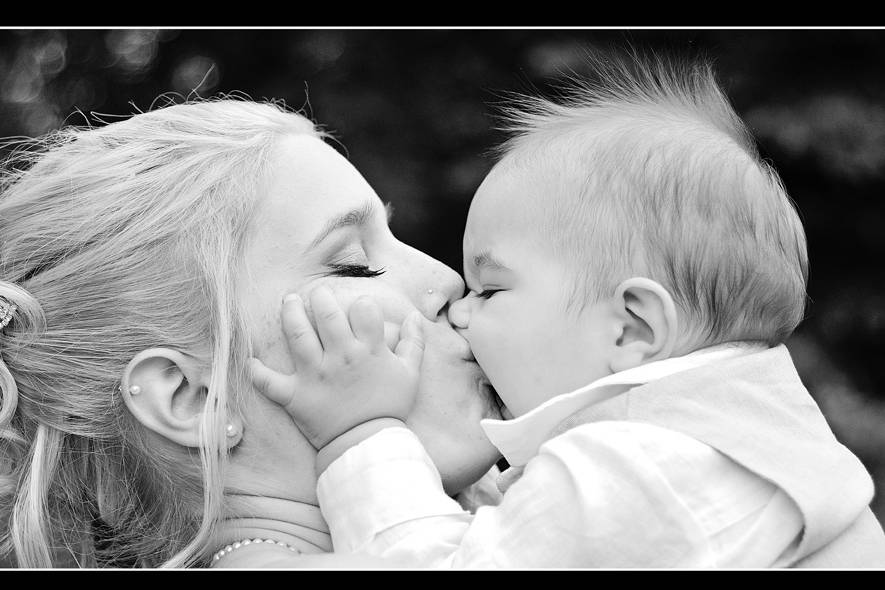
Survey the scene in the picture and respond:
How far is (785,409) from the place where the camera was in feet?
6.06

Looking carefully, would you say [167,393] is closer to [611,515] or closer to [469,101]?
[611,515]

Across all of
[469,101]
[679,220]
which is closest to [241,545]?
[679,220]

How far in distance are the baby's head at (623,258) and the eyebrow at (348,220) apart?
0.84 feet

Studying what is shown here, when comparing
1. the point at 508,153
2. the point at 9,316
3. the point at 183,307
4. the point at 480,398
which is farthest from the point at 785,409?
the point at 9,316

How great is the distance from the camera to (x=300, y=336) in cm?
205

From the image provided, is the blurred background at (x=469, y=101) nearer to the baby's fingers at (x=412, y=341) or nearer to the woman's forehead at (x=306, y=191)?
the woman's forehead at (x=306, y=191)

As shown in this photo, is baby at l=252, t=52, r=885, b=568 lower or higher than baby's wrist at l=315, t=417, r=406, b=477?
higher

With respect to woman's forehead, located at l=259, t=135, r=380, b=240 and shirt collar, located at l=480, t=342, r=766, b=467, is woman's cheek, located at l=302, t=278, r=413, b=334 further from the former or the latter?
shirt collar, located at l=480, t=342, r=766, b=467

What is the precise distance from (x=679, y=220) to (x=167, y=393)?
1142mm

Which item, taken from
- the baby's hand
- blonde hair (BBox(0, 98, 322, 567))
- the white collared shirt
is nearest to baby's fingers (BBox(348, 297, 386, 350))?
the baby's hand

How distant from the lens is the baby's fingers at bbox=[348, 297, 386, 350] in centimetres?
206

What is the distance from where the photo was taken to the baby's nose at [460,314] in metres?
2.17

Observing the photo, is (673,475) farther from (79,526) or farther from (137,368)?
(79,526)

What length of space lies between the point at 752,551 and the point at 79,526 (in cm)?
151
